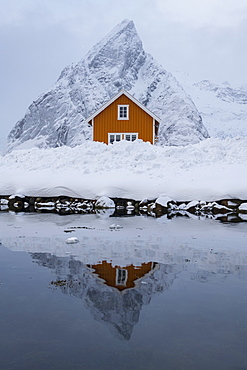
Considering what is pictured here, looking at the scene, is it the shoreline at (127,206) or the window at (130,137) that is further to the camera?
the window at (130,137)

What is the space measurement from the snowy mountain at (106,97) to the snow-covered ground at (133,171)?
239ft

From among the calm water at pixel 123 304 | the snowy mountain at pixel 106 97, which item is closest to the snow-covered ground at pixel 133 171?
the calm water at pixel 123 304

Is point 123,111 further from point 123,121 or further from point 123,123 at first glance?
point 123,123

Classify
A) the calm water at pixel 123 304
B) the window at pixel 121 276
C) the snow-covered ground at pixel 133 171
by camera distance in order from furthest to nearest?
the snow-covered ground at pixel 133 171
the window at pixel 121 276
the calm water at pixel 123 304

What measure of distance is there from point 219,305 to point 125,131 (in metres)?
30.0

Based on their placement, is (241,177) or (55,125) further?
(55,125)

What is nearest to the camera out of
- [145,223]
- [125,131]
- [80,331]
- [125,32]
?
[80,331]

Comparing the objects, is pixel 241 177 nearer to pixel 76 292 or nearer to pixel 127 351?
pixel 76 292

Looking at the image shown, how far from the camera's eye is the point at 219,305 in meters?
4.88

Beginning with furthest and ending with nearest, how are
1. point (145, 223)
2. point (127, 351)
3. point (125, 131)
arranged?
point (125, 131), point (145, 223), point (127, 351)

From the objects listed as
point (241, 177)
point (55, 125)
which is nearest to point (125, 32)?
point (55, 125)

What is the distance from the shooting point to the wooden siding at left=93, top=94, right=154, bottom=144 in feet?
112

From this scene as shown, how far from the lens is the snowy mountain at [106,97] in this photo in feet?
348

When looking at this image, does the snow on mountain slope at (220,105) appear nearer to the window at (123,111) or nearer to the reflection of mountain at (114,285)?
the window at (123,111)
